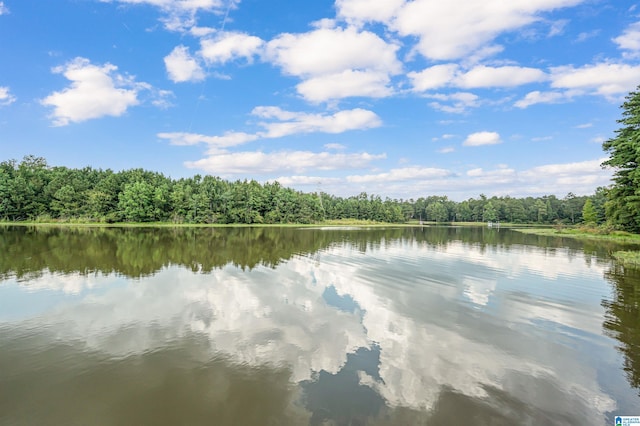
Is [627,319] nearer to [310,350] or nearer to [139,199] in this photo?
[310,350]

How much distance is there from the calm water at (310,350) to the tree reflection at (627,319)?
6cm

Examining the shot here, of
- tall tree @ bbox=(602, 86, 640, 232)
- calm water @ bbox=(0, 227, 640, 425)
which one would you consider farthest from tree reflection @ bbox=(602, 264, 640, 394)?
tall tree @ bbox=(602, 86, 640, 232)

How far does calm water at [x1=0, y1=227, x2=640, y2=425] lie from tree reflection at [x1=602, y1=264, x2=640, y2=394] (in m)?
0.06

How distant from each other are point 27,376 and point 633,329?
17068 millimetres

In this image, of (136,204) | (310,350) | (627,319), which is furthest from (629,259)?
(136,204)

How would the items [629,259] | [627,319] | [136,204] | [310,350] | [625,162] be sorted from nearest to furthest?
1. [310,350]
2. [627,319]
3. [629,259]
4. [625,162]
5. [136,204]

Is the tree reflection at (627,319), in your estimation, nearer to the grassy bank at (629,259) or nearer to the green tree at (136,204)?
the grassy bank at (629,259)

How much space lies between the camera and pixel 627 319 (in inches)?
449

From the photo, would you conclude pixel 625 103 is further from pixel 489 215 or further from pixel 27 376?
pixel 489 215

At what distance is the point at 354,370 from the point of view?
24.3ft

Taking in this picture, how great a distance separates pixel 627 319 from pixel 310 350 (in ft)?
38.6

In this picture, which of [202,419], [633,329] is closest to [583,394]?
[633,329]

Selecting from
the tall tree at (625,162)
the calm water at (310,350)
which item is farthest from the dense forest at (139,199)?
the calm water at (310,350)

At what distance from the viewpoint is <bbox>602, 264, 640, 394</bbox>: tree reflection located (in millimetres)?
8023
